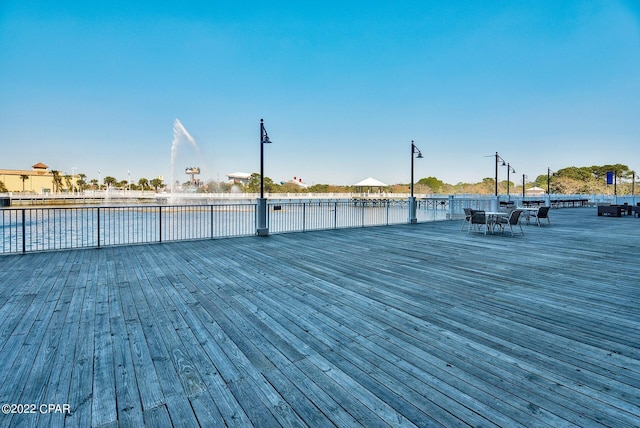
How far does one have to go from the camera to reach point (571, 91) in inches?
1075

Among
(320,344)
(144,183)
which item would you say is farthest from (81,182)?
(320,344)

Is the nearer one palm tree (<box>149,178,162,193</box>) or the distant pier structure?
the distant pier structure

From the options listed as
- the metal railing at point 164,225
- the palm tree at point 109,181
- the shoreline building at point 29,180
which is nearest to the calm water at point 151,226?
the metal railing at point 164,225

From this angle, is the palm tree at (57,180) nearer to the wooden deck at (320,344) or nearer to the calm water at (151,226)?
the calm water at (151,226)

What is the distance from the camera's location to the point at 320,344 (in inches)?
99.2

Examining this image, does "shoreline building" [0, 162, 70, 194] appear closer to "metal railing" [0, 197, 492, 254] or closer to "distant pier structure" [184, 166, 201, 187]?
"distant pier structure" [184, 166, 201, 187]

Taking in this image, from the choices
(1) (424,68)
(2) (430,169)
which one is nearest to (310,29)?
(1) (424,68)

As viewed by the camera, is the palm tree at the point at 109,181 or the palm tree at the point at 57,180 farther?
the palm tree at the point at 109,181

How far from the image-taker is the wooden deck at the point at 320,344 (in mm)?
1720

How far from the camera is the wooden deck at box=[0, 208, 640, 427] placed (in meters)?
1.72

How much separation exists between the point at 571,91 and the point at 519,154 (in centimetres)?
1623

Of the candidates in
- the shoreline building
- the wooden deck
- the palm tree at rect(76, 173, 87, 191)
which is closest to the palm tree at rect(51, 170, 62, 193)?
the palm tree at rect(76, 173, 87, 191)

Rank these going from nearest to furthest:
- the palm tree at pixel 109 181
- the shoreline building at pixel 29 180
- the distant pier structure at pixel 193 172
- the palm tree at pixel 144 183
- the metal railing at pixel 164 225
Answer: the metal railing at pixel 164 225 < the distant pier structure at pixel 193 172 < the palm tree at pixel 144 183 < the shoreline building at pixel 29 180 < the palm tree at pixel 109 181

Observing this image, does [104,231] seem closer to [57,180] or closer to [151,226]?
[151,226]
